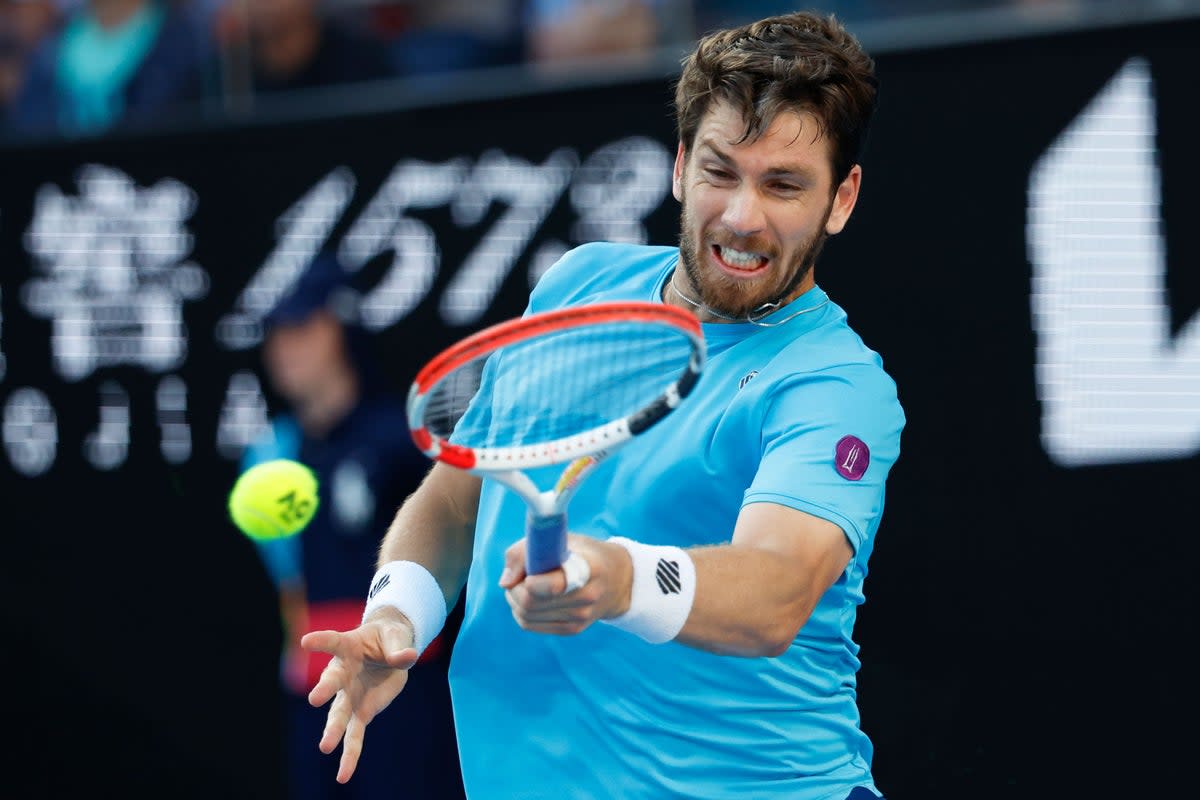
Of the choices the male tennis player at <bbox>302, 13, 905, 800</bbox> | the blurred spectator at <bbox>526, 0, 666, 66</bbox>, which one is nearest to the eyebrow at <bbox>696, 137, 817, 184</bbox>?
the male tennis player at <bbox>302, 13, 905, 800</bbox>

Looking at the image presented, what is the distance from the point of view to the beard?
2.48m

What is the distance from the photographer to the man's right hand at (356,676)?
225 cm

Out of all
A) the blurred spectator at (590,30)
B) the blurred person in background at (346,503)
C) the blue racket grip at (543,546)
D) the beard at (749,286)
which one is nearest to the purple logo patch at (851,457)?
the beard at (749,286)

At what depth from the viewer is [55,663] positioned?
568 cm

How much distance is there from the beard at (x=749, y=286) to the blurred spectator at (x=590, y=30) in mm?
2692

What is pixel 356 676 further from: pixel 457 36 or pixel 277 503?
pixel 457 36

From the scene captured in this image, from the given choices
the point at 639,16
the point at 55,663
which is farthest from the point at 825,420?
the point at 55,663

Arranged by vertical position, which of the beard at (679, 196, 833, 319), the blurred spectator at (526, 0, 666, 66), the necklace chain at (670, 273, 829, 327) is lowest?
the necklace chain at (670, 273, 829, 327)

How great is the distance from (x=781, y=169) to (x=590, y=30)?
9.62ft

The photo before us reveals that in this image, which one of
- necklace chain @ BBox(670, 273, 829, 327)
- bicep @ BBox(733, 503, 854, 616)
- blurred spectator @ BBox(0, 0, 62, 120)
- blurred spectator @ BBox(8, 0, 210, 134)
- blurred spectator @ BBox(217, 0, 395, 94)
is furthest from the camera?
blurred spectator @ BBox(0, 0, 62, 120)

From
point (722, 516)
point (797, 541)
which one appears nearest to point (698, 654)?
point (722, 516)

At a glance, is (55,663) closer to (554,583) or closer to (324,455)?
(324,455)

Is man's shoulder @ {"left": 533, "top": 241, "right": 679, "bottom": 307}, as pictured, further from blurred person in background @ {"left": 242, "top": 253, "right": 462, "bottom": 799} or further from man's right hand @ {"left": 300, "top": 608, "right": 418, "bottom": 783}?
blurred person in background @ {"left": 242, "top": 253, "right": 462, "bottom": 799}

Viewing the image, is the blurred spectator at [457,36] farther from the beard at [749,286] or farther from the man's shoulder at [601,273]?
the beard at [749,286]
